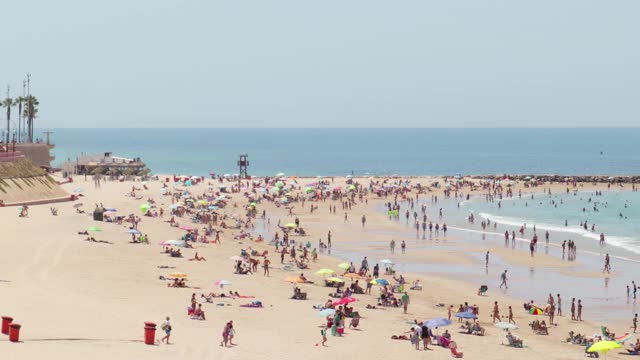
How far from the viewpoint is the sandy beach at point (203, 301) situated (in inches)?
923

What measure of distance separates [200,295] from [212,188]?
54.0 m

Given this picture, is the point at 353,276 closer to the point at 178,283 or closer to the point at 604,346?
the point at 178,283

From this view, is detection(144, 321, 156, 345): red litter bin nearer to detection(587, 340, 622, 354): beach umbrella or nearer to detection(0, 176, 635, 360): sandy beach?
detection(0, 176, 635, 360): sandy beach

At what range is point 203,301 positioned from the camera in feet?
100

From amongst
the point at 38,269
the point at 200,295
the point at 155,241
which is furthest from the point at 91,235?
the point at 200,295

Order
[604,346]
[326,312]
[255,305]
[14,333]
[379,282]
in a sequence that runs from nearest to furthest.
A: [14,333]
[604,346]
[326,312]
[255,305]
[379,282]

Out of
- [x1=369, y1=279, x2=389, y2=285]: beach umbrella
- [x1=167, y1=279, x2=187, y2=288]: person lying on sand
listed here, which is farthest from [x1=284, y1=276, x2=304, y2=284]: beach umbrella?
[x1=167, y1=279, x2=187, y2=288]: person lying on sand

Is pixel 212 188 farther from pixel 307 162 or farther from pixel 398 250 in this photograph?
pixel 307 162

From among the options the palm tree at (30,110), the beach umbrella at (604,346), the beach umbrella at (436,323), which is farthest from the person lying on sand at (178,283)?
the palm tree at (30,110)

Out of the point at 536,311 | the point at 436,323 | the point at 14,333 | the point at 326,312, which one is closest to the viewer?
the point at 14,333

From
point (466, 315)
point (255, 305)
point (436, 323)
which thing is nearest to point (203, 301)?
point (255, 305)

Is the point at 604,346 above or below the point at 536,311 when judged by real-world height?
above

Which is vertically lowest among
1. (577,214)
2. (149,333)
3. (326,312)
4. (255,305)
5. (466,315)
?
(466,315)

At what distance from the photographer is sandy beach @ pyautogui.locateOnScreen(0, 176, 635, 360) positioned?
76.9ft
